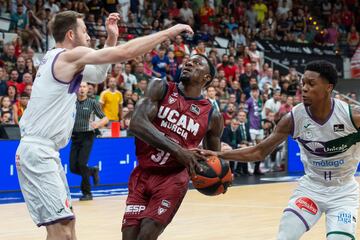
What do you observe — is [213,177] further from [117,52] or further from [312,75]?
[117,52]

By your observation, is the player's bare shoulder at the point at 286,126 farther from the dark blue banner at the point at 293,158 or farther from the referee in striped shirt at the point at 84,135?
the dark blue banner at the point at 293,158

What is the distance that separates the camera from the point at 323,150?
6.19 meters

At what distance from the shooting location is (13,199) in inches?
517

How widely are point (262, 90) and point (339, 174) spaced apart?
588 inches

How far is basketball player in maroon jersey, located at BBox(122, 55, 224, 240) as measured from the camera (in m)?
6.15

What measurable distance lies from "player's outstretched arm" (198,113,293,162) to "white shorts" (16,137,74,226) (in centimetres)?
129

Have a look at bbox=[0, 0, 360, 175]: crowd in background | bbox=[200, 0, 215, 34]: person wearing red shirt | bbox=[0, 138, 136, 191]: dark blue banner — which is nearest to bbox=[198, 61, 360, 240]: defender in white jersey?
bbox=[0, 0, 360, 175]: crowd in background

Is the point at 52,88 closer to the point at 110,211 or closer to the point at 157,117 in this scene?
the point at 157,117

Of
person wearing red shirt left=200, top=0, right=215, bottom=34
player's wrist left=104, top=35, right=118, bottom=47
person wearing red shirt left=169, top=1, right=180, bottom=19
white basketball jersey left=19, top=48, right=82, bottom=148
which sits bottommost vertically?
person wearing red shirt left=200, top=0, right=215, bottom=34

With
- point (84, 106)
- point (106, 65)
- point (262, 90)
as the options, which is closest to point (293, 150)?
point (262, 90)

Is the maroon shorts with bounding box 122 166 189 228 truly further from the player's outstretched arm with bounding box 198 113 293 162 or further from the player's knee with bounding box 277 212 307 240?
the player's knee with bounding box 277 212 307 240

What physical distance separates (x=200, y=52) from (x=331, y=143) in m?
9.34

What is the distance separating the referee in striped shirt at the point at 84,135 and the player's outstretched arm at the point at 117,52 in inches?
276

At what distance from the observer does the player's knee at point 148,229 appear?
611 cm
